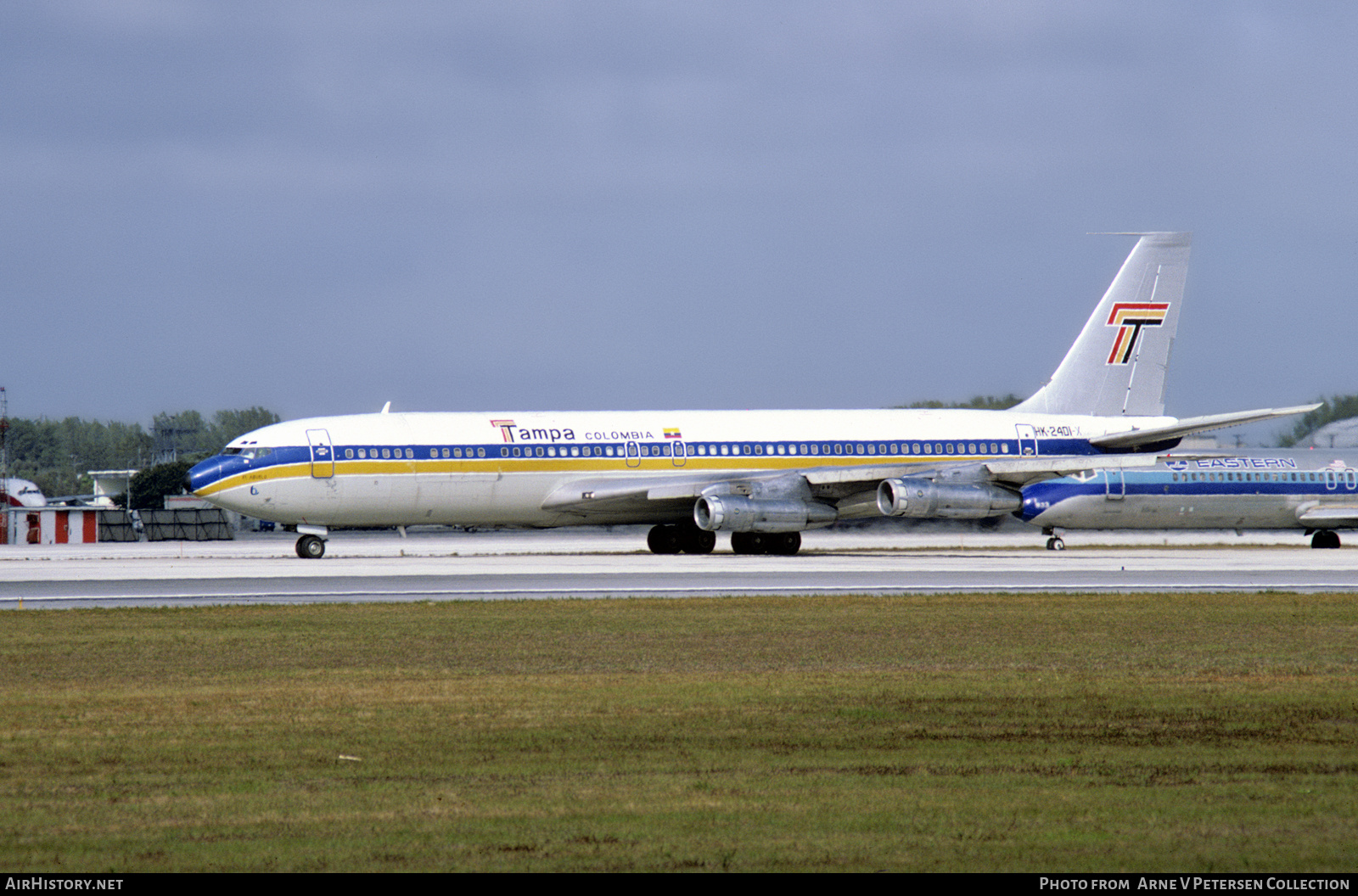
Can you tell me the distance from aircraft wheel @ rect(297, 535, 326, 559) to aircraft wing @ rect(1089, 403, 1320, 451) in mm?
25521

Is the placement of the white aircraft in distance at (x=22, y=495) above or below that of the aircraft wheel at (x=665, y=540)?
above

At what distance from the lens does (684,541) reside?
47.4 m

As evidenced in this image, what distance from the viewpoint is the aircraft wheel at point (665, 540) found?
47281 millimetres

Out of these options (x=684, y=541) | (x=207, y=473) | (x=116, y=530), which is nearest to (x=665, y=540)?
(x=684, y=541)

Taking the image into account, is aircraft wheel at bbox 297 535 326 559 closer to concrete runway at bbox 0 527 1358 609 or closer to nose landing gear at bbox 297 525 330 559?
nose landing gear at bbox 297 525 330 559

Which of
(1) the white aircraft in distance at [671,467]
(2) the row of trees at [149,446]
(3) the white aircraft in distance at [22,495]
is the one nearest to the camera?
(1) the white aircraft in distance at [671,467]

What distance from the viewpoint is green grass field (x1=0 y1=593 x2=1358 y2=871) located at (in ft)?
28.1

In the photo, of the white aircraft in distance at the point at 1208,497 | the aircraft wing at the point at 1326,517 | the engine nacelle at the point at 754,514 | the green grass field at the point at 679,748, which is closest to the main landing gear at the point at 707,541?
the engine nacelle at the point at 754,514

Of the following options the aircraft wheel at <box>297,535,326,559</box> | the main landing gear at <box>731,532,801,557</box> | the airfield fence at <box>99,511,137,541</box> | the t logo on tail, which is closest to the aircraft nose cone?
the aircraft wheel at <box>297,535,326,559</box>

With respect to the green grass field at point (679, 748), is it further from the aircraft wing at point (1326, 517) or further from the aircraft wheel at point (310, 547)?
the aircraft wing at point (1326, 517)

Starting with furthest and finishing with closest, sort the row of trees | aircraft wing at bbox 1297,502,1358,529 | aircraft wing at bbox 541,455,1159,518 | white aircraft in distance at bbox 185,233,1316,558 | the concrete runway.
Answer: the row of trees < aircraft wing at bbox 1297,502,1358,529 < aircraft wing at bbox 541,455,1159,518 < white aircraft in distance at bbox 185,233,1316,558 < the concrete runway

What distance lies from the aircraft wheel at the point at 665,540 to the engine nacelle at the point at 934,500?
22.7ft
